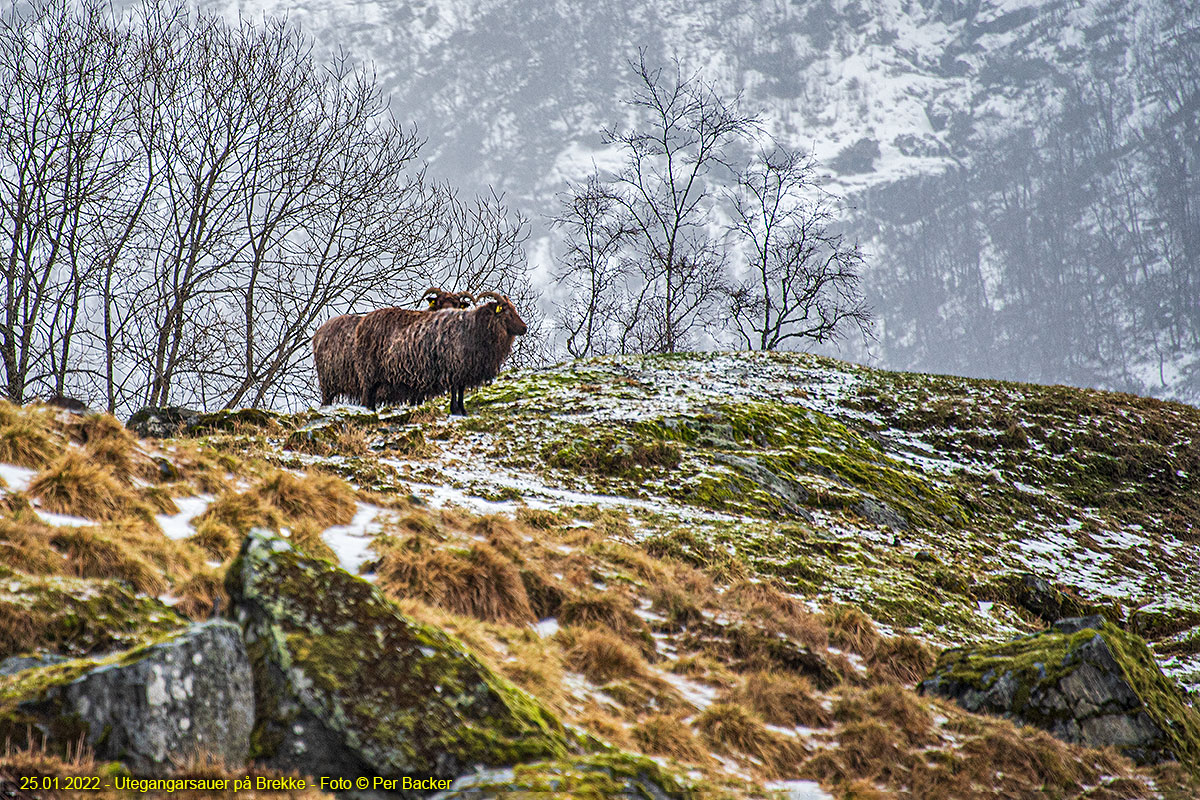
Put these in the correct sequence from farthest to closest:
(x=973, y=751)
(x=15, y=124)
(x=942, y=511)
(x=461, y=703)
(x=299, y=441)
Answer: (x=15, y=124), (x=942, y=511), (x=299, y=441), (x=973, y=751), (x=461, y=703)

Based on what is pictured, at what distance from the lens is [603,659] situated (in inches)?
189

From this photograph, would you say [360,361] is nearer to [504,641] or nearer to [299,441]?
[299,441]

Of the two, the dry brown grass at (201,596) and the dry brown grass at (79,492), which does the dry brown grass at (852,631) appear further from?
the dry brown grass at (79,492)

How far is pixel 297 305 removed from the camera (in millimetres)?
17016

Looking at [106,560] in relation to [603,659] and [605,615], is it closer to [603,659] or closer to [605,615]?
[603,659]

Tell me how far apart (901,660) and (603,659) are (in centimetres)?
310

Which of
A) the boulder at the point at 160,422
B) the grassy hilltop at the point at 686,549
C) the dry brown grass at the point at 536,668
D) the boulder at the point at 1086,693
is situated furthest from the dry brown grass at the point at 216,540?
the boulder at the point at 1086,693

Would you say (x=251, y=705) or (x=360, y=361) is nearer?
(x=251, y=705)

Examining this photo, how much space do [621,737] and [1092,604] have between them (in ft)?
28.9

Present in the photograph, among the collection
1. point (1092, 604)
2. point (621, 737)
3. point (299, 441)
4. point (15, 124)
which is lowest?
point (1092, 604)

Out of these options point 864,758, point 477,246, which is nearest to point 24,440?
point 864,758

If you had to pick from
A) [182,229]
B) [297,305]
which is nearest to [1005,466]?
[297,305]

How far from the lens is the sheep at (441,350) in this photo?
12.6 meters

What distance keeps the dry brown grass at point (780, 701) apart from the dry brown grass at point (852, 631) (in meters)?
1.51
